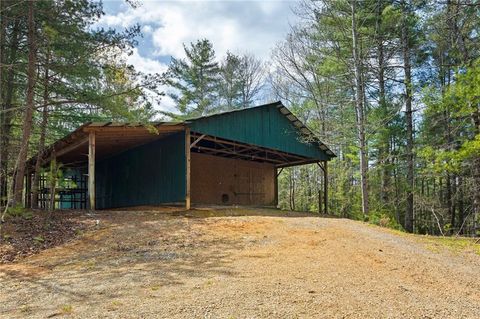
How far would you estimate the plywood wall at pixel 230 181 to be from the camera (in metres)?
15.6

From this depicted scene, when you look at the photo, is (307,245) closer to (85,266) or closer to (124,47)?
(85,266)

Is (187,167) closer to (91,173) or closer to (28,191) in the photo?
(91,173)

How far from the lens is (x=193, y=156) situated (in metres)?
15.4

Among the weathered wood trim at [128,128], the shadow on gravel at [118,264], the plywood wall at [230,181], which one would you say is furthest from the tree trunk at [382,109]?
the shadow on gravel at [118,264]

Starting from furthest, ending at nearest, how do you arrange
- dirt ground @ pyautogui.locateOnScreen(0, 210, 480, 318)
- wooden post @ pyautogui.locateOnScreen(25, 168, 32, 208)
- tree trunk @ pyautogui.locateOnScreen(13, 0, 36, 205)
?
wooden post @ pyautogui.locateOnScreen(25, 168, 32, 208) < tree trunk @ pyautogui.locateOnScreen(13, 0, 36, 205) < dirt ground @ pyautogui.locateOnScreen(0, 210, 480, 318)

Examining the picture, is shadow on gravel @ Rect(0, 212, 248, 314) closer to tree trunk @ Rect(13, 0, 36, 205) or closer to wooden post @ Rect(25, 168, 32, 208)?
tree trunk @ Rect(13, 0, 36, 205)

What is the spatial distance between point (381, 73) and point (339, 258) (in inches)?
612

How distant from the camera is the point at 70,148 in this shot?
14062 millimetres

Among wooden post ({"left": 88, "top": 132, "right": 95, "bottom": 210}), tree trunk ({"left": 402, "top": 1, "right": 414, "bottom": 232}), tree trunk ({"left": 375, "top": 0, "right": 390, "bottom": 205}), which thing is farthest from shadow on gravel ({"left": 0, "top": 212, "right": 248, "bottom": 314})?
tree trunk ({"left": 402, "top": 1, "right": 414, "bottom": 232})

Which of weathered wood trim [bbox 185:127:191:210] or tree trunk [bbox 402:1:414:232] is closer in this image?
weathered wood trim [bbox 185:127:191:210]

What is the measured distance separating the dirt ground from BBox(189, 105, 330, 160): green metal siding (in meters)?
5.00

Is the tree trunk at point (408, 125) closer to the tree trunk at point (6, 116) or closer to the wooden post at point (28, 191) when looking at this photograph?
the tree trunk at point (6, 116)

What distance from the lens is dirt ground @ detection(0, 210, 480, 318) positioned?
13.2 feet

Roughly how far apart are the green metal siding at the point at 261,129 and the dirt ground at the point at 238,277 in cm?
500
